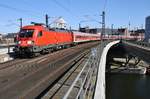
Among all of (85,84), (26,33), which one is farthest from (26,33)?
(85,84)

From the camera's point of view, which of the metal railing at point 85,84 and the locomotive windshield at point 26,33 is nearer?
the metal railing at point 85,84

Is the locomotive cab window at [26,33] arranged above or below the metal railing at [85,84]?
above

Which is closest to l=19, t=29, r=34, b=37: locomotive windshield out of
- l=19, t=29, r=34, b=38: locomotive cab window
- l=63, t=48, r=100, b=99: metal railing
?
l=19, t=29, r=34, b=38: locomotive cab window

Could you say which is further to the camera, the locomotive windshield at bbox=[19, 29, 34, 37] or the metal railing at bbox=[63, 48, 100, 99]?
the locomotive windshield at bbox=[19, 29, 34, 37]

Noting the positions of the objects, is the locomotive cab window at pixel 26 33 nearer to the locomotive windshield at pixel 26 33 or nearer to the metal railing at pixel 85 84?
the locomotive windshield at pixel 26 33

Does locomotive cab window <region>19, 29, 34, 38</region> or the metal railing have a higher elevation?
locomotive cab window <region>19, 29, 34, 38</region>

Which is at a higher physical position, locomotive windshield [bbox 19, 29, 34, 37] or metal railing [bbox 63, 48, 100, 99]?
locomotive windshield [bbox 19, 29, 34, 37]

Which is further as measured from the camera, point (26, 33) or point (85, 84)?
point (26, 33)

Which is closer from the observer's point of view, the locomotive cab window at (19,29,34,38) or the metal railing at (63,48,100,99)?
the metal railing at (63,48,100,99)

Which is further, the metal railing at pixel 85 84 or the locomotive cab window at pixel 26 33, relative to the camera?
the locomotive cab window at pixel 26 33

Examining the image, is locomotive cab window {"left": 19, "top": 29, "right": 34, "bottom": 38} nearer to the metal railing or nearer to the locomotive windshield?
the locomotive windshield

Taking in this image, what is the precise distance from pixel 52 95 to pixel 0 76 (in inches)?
305

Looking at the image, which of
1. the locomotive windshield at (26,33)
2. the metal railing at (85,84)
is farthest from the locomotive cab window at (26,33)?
the metal railing at (85,84)

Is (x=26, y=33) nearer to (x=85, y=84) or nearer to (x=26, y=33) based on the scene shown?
(x=26, y=33)
